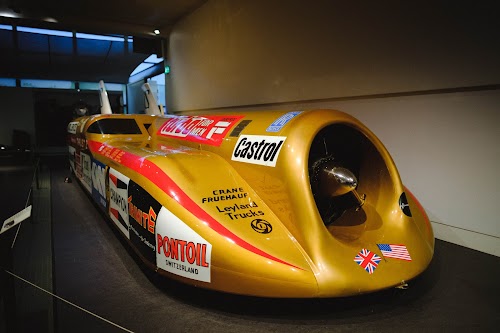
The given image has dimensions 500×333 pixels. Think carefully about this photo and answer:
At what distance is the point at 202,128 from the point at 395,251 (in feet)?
6.98

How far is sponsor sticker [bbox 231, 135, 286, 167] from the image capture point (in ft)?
8.12

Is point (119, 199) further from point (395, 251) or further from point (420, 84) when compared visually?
point (420, 84)

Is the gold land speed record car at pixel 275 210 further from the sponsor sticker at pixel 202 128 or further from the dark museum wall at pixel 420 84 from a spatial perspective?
the dark museum wall at pixel 420 84

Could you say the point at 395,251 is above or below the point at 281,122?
below

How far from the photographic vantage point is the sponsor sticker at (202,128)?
319 cm

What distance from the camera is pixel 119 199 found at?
3.14 metres

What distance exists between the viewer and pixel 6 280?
1816mm

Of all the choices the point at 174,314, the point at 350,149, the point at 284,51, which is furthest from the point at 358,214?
the point at 284,51

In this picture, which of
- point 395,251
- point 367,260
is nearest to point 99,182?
point 367,260

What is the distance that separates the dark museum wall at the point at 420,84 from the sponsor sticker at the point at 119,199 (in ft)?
9.44

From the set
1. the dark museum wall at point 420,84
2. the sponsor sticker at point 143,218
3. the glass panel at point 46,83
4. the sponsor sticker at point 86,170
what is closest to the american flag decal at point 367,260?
the sponsor sticker at point 143,218

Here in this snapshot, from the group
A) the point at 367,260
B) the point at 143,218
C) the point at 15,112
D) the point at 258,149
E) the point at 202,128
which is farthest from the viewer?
the point at 15,112

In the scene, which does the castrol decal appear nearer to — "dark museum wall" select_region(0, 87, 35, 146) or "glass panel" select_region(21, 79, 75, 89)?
"dark museum wall" select_region(0, 87, 35, 146)

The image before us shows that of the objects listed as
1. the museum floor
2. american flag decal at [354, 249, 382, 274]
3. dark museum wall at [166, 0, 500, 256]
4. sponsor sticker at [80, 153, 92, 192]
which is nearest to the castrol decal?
the museum floor
